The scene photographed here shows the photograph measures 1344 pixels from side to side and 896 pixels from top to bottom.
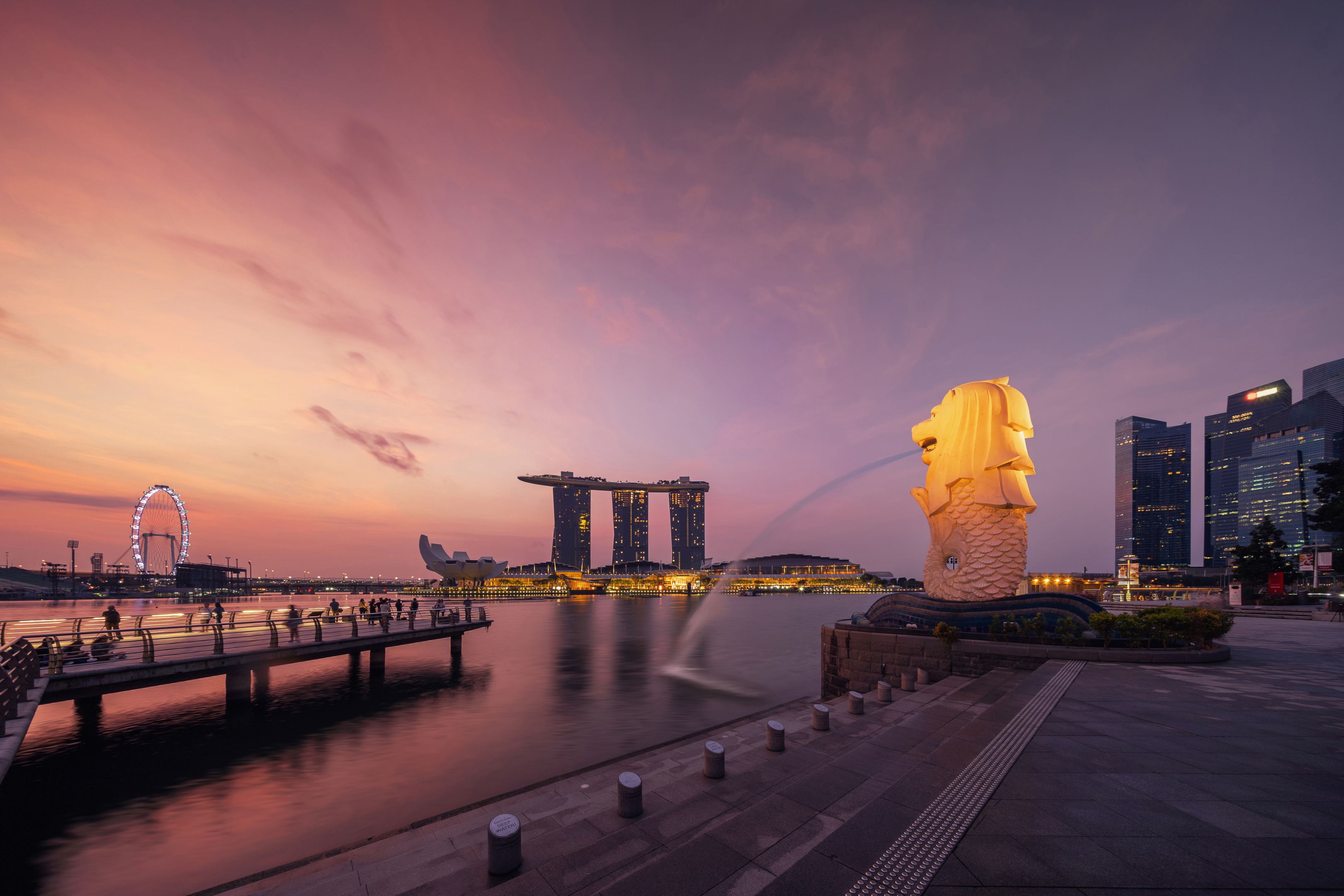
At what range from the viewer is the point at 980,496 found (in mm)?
27703

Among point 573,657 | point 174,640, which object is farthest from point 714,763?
point 573,657

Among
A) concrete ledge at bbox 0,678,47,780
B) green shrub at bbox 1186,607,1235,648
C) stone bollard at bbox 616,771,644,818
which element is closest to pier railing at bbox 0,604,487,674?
concrete ledge at bbox 0,678,47,780

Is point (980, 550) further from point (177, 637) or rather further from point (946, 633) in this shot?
point (177, 637)

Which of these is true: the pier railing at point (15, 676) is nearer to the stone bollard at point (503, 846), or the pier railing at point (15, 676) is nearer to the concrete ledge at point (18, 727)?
the concrete ledge at point (18, 727)

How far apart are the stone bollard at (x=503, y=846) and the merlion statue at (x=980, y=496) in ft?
86.5

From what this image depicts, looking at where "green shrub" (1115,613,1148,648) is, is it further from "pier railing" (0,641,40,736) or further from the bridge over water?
"pier railing" (0,641,40,736)

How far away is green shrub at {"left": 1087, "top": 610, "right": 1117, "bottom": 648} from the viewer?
2066 centimetres

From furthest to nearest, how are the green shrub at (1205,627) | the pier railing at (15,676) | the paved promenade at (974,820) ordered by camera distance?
1. the green shrub at (1205,627)
2. the pier railing at (15,676)
3. the paved promenade at (974,820)

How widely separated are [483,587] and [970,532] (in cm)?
19643

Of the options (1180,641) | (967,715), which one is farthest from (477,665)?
(1180,641)

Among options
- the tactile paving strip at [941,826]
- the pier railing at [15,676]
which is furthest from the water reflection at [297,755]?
the tactile paving strip at [941,826]

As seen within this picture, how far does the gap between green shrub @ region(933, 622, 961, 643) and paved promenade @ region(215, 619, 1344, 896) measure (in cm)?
735

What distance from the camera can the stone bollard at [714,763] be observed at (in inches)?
421

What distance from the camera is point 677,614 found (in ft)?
323
